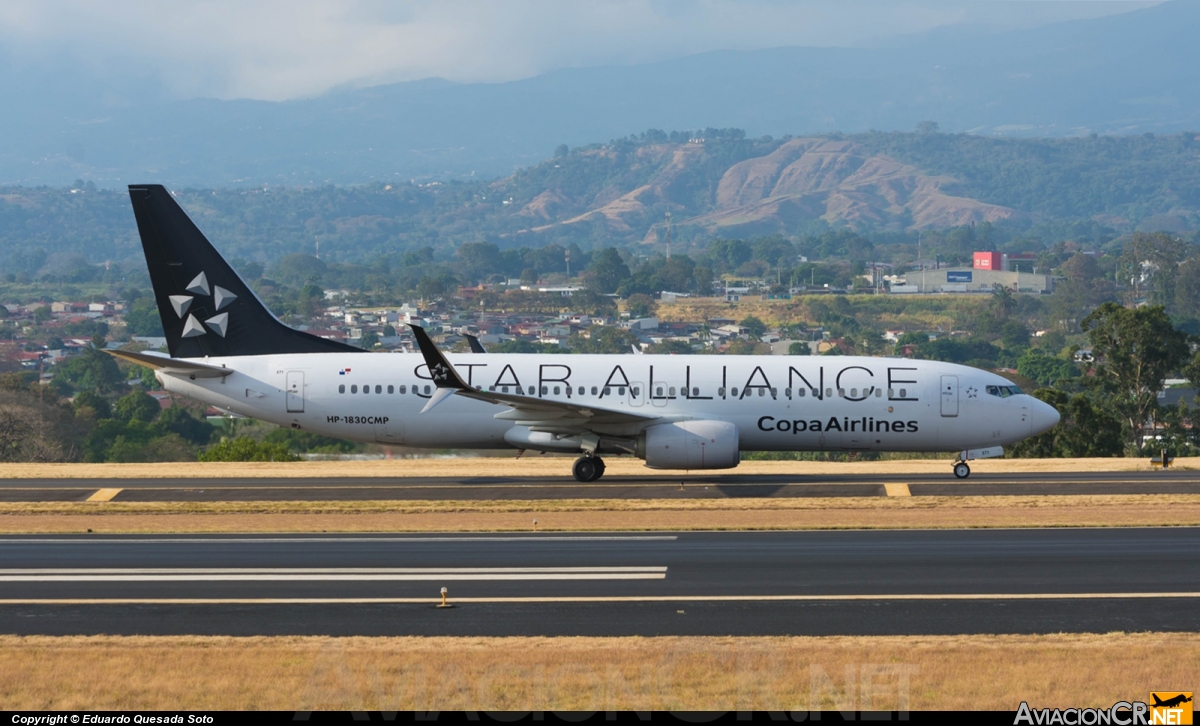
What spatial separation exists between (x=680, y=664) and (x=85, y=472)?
1187 inches

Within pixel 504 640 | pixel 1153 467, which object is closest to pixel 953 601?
pixel 504 640

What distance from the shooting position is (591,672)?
1723 cm

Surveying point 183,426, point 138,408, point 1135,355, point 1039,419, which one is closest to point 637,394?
point 1039,419

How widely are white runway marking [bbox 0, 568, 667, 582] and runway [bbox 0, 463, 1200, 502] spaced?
9833mm

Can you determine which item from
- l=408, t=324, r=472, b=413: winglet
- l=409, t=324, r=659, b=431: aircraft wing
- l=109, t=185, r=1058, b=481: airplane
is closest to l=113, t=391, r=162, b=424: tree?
l=109, t=185, r=1058, b=481: airplane

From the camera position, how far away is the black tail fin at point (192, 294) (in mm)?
39875

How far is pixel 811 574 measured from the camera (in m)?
23.8

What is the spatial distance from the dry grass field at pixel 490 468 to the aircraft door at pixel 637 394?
8.45ft

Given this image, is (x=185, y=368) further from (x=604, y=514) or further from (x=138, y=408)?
(x=138, y=408)

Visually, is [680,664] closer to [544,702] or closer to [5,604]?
[544,702]

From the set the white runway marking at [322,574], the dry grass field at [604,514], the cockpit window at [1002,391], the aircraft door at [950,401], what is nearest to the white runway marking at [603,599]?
the white runway marking at [322,574]

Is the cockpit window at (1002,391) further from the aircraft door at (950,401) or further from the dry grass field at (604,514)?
the dry grass field at (604,514)

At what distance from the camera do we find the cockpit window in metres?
38.6

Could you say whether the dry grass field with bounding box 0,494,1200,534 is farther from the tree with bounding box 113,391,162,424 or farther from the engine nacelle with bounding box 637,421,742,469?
the tree with bounding box 113,391,162,424
